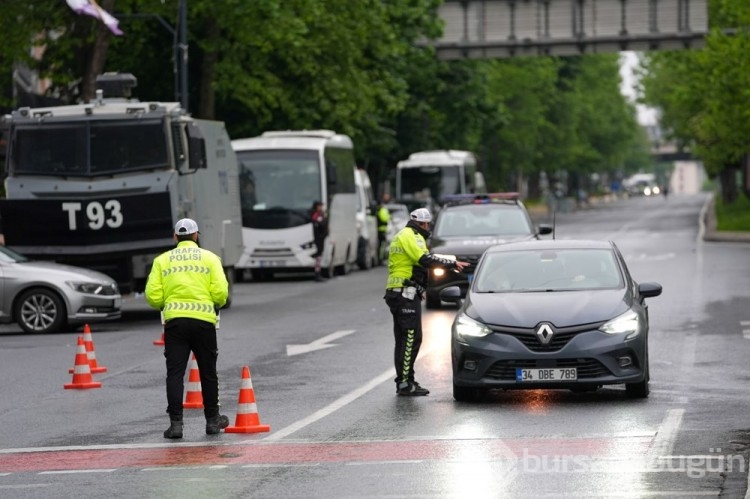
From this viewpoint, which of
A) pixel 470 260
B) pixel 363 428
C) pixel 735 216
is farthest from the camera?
pixel 735 216

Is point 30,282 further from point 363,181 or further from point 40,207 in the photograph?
point 363,181

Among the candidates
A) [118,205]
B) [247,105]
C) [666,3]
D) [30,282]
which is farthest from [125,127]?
[666,3]

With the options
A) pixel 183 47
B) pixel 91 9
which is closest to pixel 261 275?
pixel 183 47

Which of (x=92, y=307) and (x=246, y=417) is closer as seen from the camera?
(x=246, y=417)

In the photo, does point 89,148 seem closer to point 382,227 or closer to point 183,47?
point 183,47

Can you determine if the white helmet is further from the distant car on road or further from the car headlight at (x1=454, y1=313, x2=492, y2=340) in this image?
the distant car on road

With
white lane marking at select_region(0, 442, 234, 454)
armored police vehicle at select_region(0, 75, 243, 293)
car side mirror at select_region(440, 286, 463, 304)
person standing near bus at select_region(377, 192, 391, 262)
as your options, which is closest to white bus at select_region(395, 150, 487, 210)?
person standing near bus at select_region(377, 192, 391, 262)

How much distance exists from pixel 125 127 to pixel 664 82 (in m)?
68.6

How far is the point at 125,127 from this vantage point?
2823cm

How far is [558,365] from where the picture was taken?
15039mm

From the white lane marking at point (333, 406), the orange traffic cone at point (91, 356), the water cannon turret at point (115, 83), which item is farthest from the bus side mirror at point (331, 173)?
the white lane marking at point (333, 406)

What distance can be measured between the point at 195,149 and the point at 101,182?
1530mm

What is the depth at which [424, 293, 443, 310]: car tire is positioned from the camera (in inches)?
1105

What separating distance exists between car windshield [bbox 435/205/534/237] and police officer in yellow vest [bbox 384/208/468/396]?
12.5 metres
